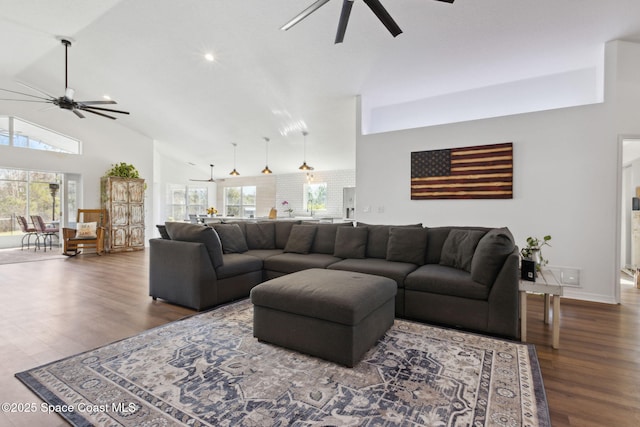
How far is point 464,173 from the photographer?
183 inches

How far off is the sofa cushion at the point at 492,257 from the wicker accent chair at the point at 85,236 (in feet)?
27.3

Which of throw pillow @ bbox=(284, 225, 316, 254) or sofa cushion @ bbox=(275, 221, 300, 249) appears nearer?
throw pillow @ bbox=(284, 225, 316, 254)

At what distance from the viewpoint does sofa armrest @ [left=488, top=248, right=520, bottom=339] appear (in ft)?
8.54

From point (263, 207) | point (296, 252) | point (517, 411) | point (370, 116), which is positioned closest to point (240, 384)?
point (517, 411)

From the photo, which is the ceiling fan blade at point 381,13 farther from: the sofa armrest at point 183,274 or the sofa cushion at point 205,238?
the sofa armrest at point 183,274

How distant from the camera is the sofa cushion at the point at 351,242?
12.9ft

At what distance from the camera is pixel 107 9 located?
4.37 metres

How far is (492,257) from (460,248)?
582 millimetres

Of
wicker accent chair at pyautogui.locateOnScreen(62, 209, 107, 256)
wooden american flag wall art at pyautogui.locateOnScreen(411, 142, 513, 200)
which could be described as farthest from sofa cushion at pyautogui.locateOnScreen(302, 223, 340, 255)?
wicker accent chair at pyautogui.locateOnScreen(62, 209, 107, 256)

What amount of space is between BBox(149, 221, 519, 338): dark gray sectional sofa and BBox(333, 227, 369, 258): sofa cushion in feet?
0.04

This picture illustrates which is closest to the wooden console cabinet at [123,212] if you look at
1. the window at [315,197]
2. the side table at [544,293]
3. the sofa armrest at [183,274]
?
the window at [315,197]

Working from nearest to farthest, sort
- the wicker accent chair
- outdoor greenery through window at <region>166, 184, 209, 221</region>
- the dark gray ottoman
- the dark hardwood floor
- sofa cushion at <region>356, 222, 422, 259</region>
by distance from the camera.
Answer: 1. the dark hardwood floor
2. the dark gray ottoman
3. sofa cushion at <region>356, 222, 422, 259</region>
4. the wicker accent chair
5. outdoor greenery through window at <region>166, 184, 209, 221</region>

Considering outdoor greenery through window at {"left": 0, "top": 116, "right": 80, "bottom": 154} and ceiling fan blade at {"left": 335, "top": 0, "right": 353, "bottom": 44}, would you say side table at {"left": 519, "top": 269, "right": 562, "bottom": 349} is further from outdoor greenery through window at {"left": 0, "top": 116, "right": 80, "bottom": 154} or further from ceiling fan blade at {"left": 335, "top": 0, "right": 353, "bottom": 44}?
outdoor greenery through window at {"left": 0, "top": 116, "right": 80, "bottom": 154}

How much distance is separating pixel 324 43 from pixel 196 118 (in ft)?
14.4
